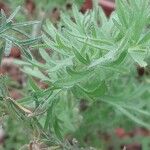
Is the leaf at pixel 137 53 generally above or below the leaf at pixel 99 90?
above

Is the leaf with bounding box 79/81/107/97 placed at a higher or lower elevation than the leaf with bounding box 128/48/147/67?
lower

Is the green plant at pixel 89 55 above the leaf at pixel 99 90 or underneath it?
above

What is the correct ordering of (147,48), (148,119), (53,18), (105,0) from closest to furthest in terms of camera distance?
(147,48), (148,119), (53,18), (105,0)

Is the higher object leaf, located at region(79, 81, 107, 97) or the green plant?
the green plant

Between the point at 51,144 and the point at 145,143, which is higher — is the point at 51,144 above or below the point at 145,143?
above

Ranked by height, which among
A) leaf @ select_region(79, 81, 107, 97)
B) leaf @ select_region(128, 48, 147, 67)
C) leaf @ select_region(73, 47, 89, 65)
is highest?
leaf @ select_region(73, 47, 89, 65)

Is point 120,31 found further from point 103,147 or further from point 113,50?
point 103,147

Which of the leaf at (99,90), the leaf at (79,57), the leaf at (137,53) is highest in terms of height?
the leaf at (79,57)

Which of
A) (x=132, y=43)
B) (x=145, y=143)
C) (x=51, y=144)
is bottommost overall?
(x=145, y=143)

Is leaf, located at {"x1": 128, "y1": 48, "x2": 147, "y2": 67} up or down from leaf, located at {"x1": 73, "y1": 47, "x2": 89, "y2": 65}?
down

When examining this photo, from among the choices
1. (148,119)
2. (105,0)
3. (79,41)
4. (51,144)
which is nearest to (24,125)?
(51,144)

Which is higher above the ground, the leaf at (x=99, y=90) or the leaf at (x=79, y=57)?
the leaf at (x=79, y=57)
